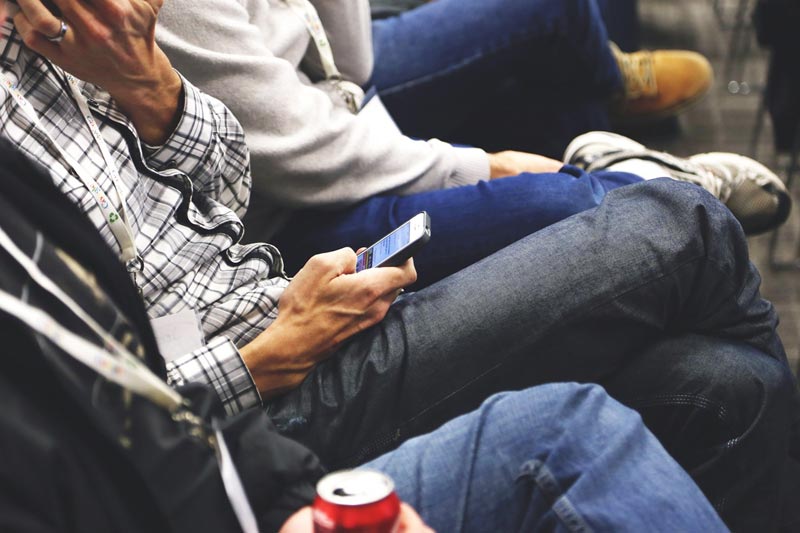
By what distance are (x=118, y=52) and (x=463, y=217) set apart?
496 mm

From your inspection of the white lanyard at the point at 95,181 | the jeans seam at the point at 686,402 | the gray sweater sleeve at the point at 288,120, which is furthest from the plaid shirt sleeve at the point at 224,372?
the jeans seam at the point at 686,402

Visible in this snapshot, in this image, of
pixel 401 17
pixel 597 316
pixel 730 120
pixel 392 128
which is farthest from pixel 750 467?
pixel 730 120

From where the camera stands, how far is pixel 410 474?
0.81m

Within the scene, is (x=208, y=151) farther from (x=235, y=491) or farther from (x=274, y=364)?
(x=235, y=491)

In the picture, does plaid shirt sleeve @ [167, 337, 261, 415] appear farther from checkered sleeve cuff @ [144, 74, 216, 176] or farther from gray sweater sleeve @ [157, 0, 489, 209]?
gray sweater sleeve @ [157, 0, 489, 209]

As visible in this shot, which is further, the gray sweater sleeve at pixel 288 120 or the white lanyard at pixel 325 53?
the white lanyard at pixel 325 53

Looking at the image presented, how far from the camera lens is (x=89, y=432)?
62cm

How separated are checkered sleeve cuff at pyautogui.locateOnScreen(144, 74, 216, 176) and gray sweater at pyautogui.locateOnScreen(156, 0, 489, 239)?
0.11m

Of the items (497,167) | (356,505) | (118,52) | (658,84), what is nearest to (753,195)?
(497,167)

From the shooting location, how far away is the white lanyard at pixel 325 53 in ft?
4.45

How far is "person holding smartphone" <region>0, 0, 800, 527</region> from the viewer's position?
38.2 inches

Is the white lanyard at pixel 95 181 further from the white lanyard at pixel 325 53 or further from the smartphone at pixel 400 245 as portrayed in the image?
the white lanyard at pixel 325 53

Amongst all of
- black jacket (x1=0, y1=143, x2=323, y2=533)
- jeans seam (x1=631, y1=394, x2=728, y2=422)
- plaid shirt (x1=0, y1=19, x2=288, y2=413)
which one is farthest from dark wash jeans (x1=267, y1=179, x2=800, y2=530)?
black jacket (x1=0, y1=143, x2=323, y2=533)

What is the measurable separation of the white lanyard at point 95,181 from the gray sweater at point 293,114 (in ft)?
0.66
